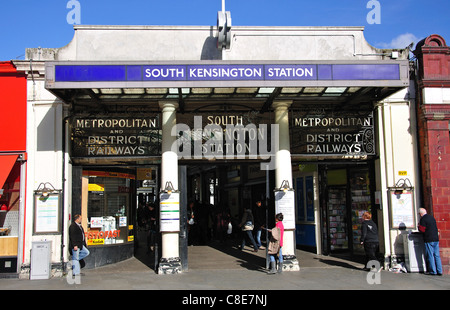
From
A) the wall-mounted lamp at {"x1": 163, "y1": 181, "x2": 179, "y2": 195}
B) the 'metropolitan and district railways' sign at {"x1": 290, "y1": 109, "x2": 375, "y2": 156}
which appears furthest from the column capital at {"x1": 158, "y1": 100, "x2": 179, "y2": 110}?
the 'metropolitan and district railways' sign at {"x1": 290, "y1": 109, "x2": 375, "y2": 156}

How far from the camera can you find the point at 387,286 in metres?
9.59

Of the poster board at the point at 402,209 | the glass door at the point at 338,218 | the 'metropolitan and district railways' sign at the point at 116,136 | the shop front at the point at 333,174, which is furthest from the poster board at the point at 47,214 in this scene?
the poster board at the point at 402,209

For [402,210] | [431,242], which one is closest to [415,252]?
[431,242]

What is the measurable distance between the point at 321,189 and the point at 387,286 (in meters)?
4.75

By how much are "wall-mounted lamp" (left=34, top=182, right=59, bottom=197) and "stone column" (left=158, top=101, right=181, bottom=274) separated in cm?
290

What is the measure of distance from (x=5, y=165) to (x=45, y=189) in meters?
1.17

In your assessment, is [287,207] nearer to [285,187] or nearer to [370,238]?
[285,187]

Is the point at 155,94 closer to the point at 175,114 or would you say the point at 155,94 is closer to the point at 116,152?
the point at 175,114

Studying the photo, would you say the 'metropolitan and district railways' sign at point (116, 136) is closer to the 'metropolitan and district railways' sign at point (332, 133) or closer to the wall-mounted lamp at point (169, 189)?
the wall-mounted lamp at point (169, 189)

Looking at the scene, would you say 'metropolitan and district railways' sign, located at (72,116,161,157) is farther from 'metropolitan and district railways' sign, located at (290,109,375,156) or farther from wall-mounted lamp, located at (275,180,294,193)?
'metropolitan and district railways' sign, located at (290,109,375,156)

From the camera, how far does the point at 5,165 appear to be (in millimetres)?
11023

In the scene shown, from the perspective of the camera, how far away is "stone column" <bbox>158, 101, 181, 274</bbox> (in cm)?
1112

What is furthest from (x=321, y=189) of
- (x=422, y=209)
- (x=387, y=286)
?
(x=387, y=286)

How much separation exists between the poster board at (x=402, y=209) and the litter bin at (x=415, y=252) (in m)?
0.48
